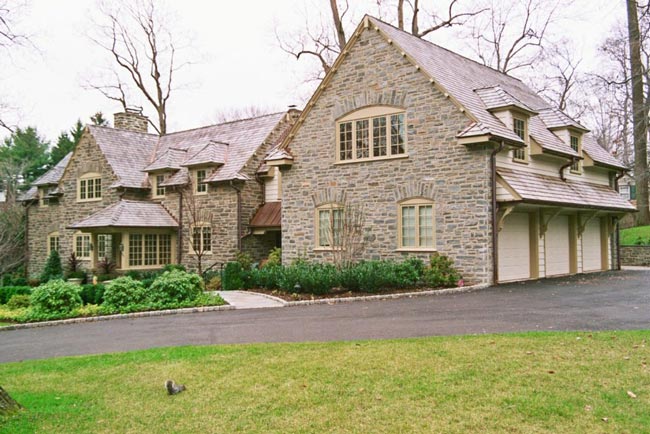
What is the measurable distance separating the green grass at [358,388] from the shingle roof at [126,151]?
2018 centimetres

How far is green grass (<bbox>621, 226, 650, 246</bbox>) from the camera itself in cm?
2972

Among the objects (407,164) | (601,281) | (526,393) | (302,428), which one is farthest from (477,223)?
(302,428)

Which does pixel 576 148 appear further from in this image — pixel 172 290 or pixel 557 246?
pixel 172 290

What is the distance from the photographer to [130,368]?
804cm

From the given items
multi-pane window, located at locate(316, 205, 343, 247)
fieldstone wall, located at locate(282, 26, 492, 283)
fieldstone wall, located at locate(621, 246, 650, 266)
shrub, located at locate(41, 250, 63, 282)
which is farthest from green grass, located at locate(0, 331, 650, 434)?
fieldstone wall, located at locate(621, 246, 650, 266)

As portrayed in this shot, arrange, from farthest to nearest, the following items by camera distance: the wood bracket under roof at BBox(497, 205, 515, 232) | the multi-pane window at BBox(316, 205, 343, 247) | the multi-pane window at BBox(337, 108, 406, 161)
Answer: the multi-pane window at BBox(316, 205, 343, 247), the multi-pane window at BBox(337, 108, 406, 161), the wood bracket under roof at BBox(497, 205, 515, 232)

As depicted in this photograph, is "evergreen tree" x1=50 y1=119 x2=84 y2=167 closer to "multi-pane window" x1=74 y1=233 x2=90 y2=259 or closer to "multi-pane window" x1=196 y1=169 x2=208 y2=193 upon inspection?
"multi-pane window" x1=74 y1=233 x2=90 y2=259

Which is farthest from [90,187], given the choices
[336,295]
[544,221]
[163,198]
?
[544,221]

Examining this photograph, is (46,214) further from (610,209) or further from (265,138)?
(610,209)

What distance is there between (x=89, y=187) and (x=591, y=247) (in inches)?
944

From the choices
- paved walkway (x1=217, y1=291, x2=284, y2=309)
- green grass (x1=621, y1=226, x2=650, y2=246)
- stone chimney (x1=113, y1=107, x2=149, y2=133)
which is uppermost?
stone chimney (x1=113, y1=107, x2=149, y2=133)

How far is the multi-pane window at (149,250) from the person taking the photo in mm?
26016

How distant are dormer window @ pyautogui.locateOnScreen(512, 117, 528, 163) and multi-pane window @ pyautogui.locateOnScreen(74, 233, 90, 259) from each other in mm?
20701

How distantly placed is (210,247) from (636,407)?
20976 mm
